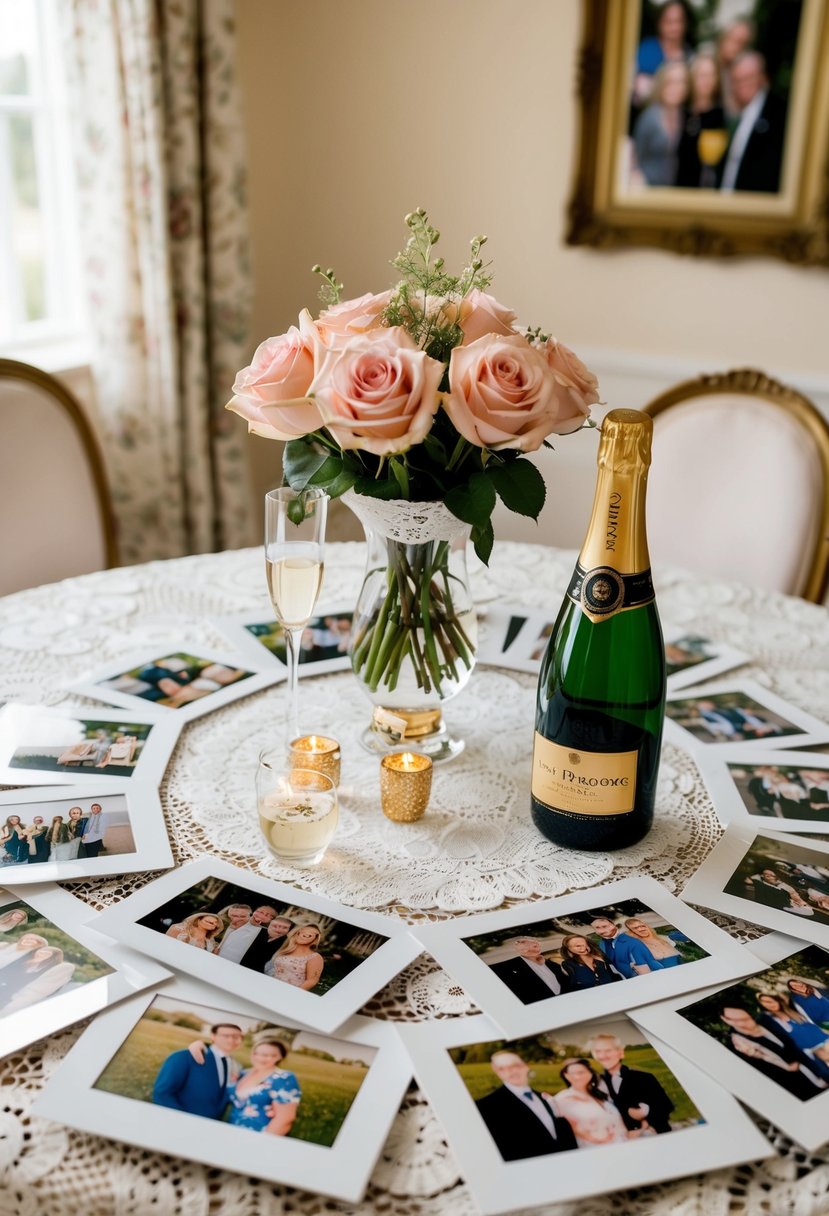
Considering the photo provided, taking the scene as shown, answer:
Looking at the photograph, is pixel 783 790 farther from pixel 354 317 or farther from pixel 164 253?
pixel 164 253

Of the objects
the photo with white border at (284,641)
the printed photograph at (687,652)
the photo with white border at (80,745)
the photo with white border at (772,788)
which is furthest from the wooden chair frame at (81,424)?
the photo with white border at (772,788)

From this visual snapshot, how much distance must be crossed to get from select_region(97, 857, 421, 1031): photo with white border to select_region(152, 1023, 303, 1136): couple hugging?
0.14ft

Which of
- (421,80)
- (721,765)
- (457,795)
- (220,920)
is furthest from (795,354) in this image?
(220,920)

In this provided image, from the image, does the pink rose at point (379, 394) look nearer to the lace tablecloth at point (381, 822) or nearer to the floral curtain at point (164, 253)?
the lace tablecloth at point (381, 822)

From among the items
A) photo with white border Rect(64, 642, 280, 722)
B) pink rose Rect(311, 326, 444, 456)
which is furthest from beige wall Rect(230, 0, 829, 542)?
pink rose Rect(311, 326, 444, 456)

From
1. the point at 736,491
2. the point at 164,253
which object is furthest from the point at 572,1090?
the point at 164,253

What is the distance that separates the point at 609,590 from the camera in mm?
1069

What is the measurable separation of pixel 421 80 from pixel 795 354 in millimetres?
1355

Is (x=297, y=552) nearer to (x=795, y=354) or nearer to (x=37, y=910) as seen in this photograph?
(x=37, y=910)

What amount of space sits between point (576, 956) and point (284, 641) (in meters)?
0.75

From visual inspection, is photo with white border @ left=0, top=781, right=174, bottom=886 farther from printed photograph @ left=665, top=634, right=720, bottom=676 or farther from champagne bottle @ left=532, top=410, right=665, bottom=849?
printed photograph @ left=665, top=634, right=720, bottom=676

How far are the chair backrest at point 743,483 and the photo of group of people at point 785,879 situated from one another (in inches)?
40.0

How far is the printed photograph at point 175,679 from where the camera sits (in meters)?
1.39

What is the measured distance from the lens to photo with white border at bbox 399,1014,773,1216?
71 cm
